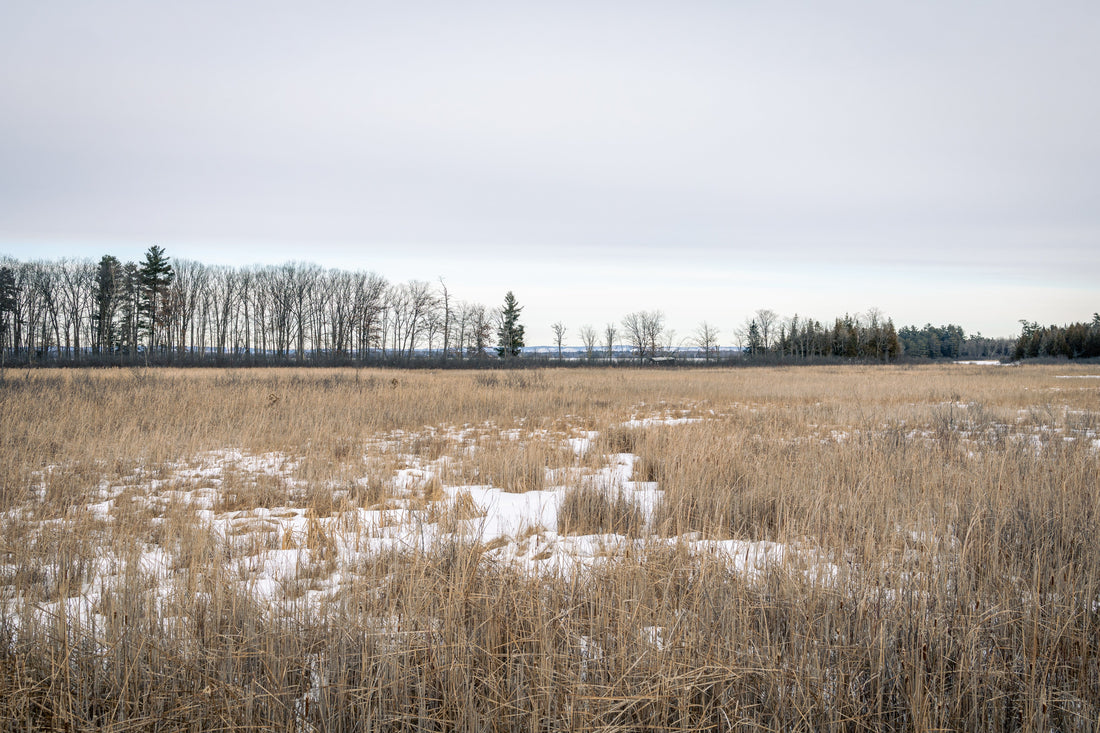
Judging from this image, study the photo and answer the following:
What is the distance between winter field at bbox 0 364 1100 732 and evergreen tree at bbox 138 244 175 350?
198ft

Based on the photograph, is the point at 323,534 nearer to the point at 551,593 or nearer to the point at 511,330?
the point at 551,593

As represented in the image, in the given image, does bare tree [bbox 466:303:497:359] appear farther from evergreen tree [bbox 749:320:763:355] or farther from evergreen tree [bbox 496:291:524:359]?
evergreen tree [bbox 749:320:763:355]

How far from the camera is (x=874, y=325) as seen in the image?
9344 cm

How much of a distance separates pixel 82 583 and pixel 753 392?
1817cm

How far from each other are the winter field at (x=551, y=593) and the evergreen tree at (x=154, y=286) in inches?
2381

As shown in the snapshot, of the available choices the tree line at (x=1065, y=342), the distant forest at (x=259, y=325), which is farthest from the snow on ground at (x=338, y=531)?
the tree line at (x=1065, y=342)

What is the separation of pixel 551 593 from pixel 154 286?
225ft

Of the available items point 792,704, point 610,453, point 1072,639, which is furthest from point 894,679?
point 610,453

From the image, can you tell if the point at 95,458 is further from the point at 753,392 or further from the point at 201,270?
the point at 201,270

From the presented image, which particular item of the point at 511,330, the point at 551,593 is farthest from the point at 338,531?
the point at 511,330

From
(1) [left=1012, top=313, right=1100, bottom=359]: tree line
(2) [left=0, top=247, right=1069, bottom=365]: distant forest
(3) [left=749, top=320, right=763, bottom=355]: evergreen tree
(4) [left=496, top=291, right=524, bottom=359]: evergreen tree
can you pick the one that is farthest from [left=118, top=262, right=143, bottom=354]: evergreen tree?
(1) [left=1012, top=313, right=1100, bottom=359]: tree line

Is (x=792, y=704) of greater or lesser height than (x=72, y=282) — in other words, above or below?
below

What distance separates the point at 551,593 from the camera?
106 inches

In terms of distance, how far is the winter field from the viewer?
77.1 inches
